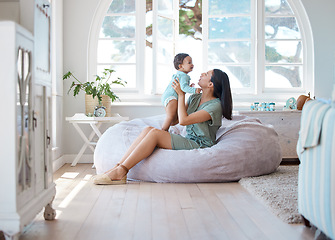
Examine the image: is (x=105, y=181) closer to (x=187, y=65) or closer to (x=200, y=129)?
(x=200, y=129)

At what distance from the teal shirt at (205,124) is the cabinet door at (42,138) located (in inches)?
64.8

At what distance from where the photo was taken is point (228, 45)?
5.73 metres

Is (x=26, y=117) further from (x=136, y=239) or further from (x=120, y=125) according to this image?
(x=120, y=125)

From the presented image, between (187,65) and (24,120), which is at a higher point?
(187,65)

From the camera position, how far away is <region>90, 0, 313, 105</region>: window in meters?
5.63

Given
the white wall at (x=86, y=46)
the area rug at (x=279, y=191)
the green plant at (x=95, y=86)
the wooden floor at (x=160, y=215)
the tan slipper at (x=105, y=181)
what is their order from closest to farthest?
the wooden floor at (x=160, y=215) → the area rug at (x=279, y=191) → the tan slipper at (x=105, y=181) → the green plant at (x=95, y=86) → the white wall at (x=86, y=46)

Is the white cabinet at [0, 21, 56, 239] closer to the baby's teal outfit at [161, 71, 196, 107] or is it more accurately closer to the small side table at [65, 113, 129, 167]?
the baby's teal outfit at [161, 71, 196, 107]

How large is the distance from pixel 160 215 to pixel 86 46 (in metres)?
3.44

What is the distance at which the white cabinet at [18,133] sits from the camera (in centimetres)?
181

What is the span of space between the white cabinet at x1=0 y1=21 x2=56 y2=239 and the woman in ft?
4.73

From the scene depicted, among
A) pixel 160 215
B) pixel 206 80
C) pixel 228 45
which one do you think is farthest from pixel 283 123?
pixel 160 215

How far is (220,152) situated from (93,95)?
1967mm

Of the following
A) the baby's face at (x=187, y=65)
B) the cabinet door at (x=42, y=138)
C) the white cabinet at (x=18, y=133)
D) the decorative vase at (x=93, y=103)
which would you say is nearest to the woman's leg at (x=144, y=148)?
the baby's face at (x=187, y=65)

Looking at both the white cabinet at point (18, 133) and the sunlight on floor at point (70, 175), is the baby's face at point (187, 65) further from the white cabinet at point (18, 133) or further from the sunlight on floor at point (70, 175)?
the white cabinet at point (18, 133)
